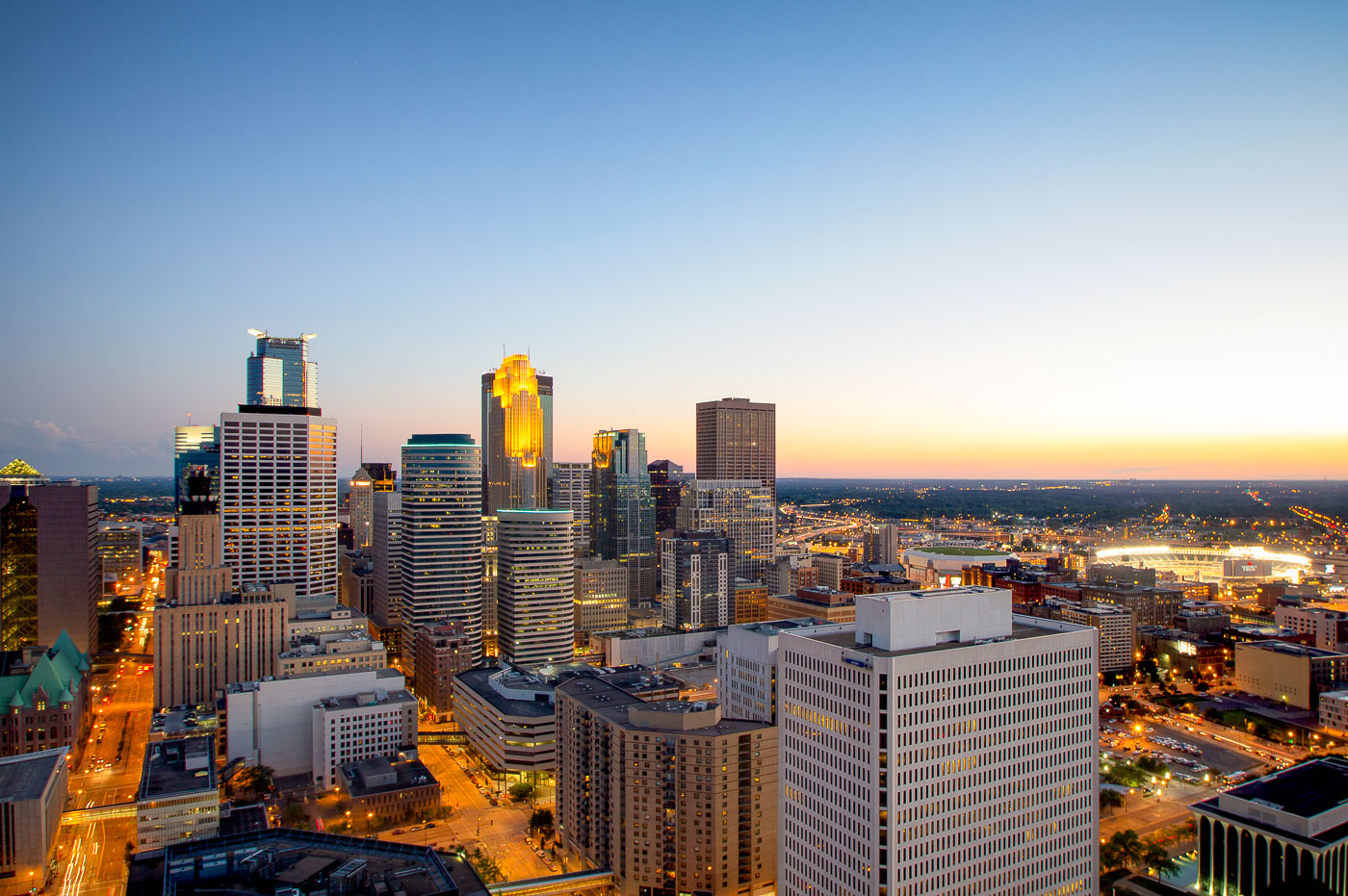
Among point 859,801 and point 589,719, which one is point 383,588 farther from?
point 859,801

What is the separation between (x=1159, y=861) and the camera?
257ft

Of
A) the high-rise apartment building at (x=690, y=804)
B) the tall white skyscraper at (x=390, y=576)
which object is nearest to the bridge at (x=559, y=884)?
the high-rise apartment building at (x=690, y=804)

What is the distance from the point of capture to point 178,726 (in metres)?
112

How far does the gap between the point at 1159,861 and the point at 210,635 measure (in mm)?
120849

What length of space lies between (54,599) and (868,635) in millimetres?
144840

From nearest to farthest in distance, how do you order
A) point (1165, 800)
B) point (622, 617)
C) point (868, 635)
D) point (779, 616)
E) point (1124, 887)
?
point (868, 635), point (1124, 887), point (1165, 800), point (779, 616), point (622, 617)

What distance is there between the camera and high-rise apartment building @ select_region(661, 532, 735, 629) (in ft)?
613

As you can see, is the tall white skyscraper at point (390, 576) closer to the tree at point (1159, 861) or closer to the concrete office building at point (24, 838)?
the concrete office building at point (24, 838)

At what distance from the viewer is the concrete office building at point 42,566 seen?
14650cm

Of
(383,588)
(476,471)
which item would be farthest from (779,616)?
(383,588)

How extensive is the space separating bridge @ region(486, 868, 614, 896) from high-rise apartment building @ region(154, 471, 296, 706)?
70.2 meters

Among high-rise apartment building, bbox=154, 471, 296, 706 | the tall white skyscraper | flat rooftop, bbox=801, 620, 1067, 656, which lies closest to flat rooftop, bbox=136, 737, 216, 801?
high-rise apartment building, bbox=154, 471, 296, 706

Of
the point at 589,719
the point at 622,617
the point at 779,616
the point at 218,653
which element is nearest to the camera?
the point at 589,719

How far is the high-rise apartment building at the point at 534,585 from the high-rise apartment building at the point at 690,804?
74716 millimetres
